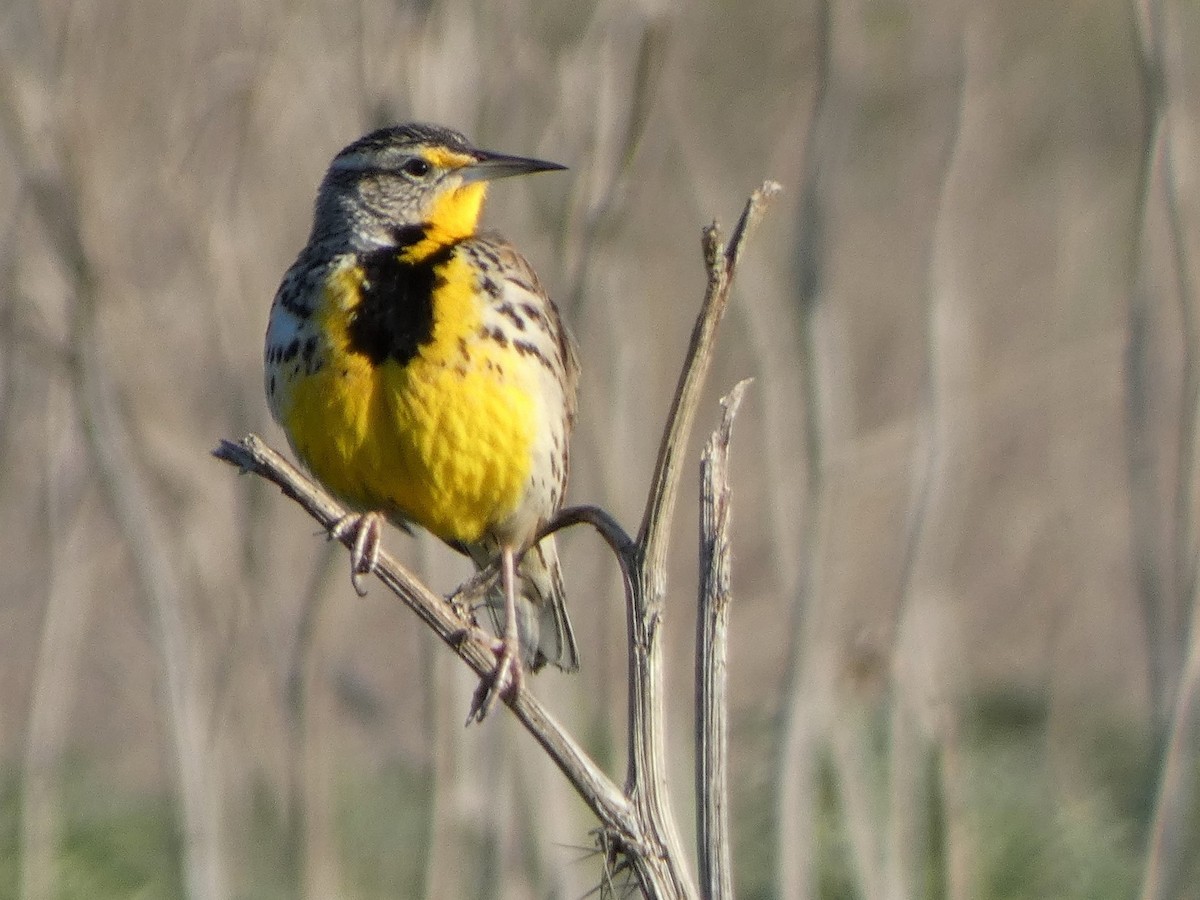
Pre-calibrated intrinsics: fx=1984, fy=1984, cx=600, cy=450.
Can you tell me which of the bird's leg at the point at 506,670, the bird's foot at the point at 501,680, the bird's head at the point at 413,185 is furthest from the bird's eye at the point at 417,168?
the bird's foot at the point at 501,680

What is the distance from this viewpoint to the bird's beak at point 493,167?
3.30 m

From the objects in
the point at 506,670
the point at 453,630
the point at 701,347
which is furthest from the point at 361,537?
the point at 701,347

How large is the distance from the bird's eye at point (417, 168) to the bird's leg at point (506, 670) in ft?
2.84

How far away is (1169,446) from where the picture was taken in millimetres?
7984

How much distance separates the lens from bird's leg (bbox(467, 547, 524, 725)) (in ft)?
7.86

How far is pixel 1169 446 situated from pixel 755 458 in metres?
1.91

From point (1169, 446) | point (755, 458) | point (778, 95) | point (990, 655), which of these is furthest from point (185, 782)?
point (1169, 446)

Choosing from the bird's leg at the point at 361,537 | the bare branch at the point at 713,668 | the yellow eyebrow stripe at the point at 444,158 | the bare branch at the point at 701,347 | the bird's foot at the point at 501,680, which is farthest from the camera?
the yellow eyebrow stripe at the point at 444,158

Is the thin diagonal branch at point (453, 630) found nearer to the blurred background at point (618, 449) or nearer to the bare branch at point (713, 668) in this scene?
the bare branch at point (713, 668)

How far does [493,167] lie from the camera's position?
3.38 meters

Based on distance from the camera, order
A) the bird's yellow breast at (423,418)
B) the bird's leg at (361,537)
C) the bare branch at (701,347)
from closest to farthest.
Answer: the bare branch at (701,347), the bird's leg at (361,537), the bird's yellow breast at (423,418)

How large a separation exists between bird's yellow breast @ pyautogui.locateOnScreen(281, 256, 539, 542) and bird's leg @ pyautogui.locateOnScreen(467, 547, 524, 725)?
0.21 m

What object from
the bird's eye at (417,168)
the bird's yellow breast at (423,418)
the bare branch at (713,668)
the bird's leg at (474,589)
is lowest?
the bare branch at (713,668)

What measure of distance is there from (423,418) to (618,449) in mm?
759
